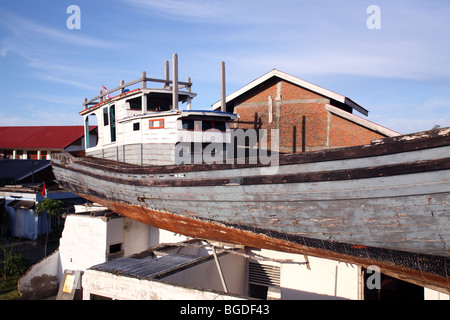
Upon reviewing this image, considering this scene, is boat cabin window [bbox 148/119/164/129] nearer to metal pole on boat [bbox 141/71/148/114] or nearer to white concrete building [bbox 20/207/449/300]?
metal pole on boat [bbox 141/71/148/114]

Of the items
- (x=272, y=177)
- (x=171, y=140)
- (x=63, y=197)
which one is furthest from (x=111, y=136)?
(x=63, y=197)

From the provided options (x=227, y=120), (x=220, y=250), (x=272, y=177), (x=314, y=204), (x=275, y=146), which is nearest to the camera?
(x=314, y=204)

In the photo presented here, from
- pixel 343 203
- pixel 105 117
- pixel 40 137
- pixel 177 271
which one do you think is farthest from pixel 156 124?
pixel 40 137

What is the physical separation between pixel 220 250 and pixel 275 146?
7744 mm

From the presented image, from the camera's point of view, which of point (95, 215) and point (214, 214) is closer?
point (214, 214)

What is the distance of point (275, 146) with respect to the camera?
1570cm

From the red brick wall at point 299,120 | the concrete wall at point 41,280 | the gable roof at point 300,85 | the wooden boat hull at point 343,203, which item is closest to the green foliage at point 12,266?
the concrete wall at point 41,280

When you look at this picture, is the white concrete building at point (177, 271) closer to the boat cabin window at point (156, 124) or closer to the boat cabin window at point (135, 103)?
the boat cabin window at point (156, 124)

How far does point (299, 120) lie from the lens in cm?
1501

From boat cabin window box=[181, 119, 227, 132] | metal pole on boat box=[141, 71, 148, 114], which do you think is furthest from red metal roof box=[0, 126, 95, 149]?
boat cabin window box=[181, 119, 227, 132]

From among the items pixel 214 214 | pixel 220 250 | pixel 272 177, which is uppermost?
pixel 272 177

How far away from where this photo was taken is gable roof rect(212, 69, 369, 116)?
1393 cm

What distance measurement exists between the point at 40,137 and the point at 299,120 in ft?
89.8
